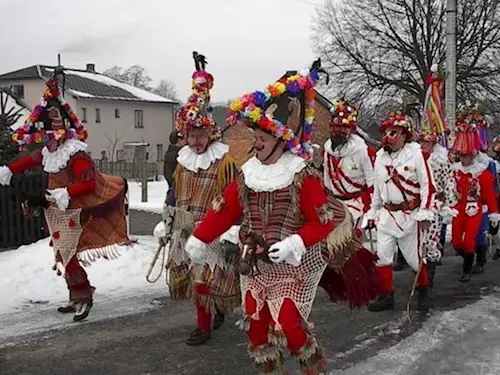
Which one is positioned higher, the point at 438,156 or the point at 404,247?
the point at 438,156

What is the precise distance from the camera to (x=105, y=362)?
5.38 meters

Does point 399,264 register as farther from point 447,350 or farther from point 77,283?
point 77,283

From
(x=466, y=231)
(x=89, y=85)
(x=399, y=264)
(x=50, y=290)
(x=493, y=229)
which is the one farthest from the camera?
(x=89, y=85)

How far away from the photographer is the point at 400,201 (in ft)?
22.6

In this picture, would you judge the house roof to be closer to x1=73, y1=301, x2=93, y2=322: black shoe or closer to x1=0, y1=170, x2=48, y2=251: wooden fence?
x1=0, y1=170, x2=48, y2=251: wooden fence

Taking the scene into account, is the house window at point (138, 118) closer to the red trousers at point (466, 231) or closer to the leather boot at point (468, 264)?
the red trousers at point (466, 231)

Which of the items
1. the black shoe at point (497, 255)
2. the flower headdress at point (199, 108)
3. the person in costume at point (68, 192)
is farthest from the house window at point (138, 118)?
the flower headdress at point (199, 108)

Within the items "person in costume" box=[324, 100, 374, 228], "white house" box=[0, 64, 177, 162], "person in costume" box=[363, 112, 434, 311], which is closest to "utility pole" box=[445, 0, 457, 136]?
"person in costume" box=[324, 100, 374, 228]

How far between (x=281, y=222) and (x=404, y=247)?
292 cm

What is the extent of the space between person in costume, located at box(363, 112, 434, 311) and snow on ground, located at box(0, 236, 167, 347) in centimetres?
238

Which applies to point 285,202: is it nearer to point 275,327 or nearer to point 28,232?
point 275,327

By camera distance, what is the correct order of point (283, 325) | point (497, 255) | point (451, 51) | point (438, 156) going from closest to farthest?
1. point (283, 325)
2. point (438, 156)
3. point (497, 255)
4. point (451, 51)

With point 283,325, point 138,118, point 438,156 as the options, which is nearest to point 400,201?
point 438,156

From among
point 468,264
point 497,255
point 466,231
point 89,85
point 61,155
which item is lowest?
point 497,255
